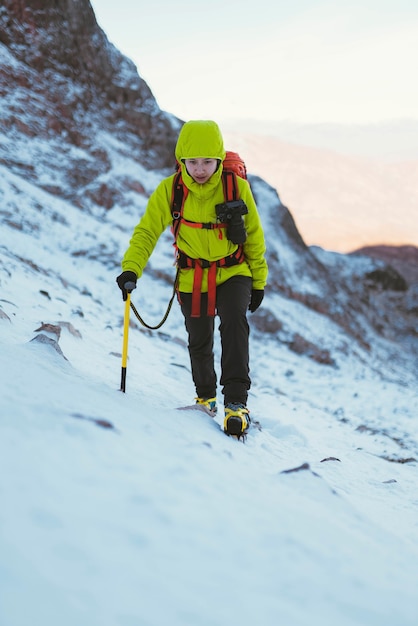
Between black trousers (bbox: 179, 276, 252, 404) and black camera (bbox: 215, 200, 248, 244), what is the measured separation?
36 centimetres

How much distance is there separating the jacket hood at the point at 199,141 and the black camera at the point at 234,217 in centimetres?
37

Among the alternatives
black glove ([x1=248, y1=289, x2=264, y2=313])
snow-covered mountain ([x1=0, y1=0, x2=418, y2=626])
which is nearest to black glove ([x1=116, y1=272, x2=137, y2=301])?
snow-covered mountain ([x1=0, y1=0, x2=418, y2=626])

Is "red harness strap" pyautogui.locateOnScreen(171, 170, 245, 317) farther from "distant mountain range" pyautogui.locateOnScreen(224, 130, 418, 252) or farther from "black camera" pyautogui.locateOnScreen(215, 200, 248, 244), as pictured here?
"distant mountain range" pyautogui.locateOnScreen(224, 130, 418, 252)

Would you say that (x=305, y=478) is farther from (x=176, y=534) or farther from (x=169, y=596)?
(x=169, y=596)

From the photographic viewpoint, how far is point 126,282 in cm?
398


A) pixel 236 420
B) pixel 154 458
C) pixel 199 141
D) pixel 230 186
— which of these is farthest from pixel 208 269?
pixel 154 458

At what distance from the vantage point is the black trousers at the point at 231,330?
4.14 metres

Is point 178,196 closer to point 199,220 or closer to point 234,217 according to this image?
point 199,220

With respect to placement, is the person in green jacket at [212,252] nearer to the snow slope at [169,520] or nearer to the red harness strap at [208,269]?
the red harness strap at [208,269]

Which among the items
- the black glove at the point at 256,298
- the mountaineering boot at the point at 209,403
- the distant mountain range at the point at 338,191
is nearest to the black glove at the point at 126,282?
the black glove at the point at 256,298

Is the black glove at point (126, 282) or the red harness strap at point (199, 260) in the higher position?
the red harness strap at point (199, 260)

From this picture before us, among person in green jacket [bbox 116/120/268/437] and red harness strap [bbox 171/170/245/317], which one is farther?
red harness strap [bbox 171/170/245/317]

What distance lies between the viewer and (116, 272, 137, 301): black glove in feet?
13.0

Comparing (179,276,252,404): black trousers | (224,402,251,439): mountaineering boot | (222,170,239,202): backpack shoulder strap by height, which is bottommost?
(224,402,251,439): mountaineering boot
